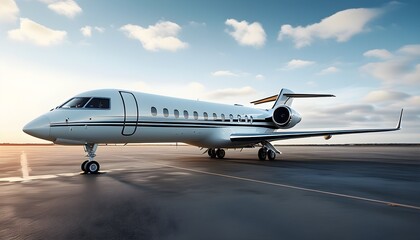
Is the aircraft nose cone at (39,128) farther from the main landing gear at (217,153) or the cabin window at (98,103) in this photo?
the main landing gear at (217,153)

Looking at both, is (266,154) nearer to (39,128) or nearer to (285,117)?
(285,117)

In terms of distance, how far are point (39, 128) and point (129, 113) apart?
10.2 feet

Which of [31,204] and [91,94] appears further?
[91,94]

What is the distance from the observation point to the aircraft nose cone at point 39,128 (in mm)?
8484

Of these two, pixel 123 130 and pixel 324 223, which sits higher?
pixel 123 130

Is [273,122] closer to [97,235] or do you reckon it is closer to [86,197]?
[86,197]

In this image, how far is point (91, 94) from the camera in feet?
33.6

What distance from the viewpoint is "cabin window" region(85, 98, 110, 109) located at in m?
9.93

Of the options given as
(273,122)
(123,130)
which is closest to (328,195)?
(123,130)

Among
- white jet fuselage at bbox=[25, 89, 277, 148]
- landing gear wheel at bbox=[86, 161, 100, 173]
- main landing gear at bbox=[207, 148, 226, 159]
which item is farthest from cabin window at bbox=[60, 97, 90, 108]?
main landing gear at bbox=[207, 148, 226, 159]

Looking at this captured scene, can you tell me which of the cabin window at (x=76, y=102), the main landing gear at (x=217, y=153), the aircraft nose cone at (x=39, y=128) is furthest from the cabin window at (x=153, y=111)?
the main landing gear at (x=217, y=153)

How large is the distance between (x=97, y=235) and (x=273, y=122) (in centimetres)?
1654

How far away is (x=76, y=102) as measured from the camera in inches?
384

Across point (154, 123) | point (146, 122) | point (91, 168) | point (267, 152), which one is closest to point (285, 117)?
point (267, 152)
